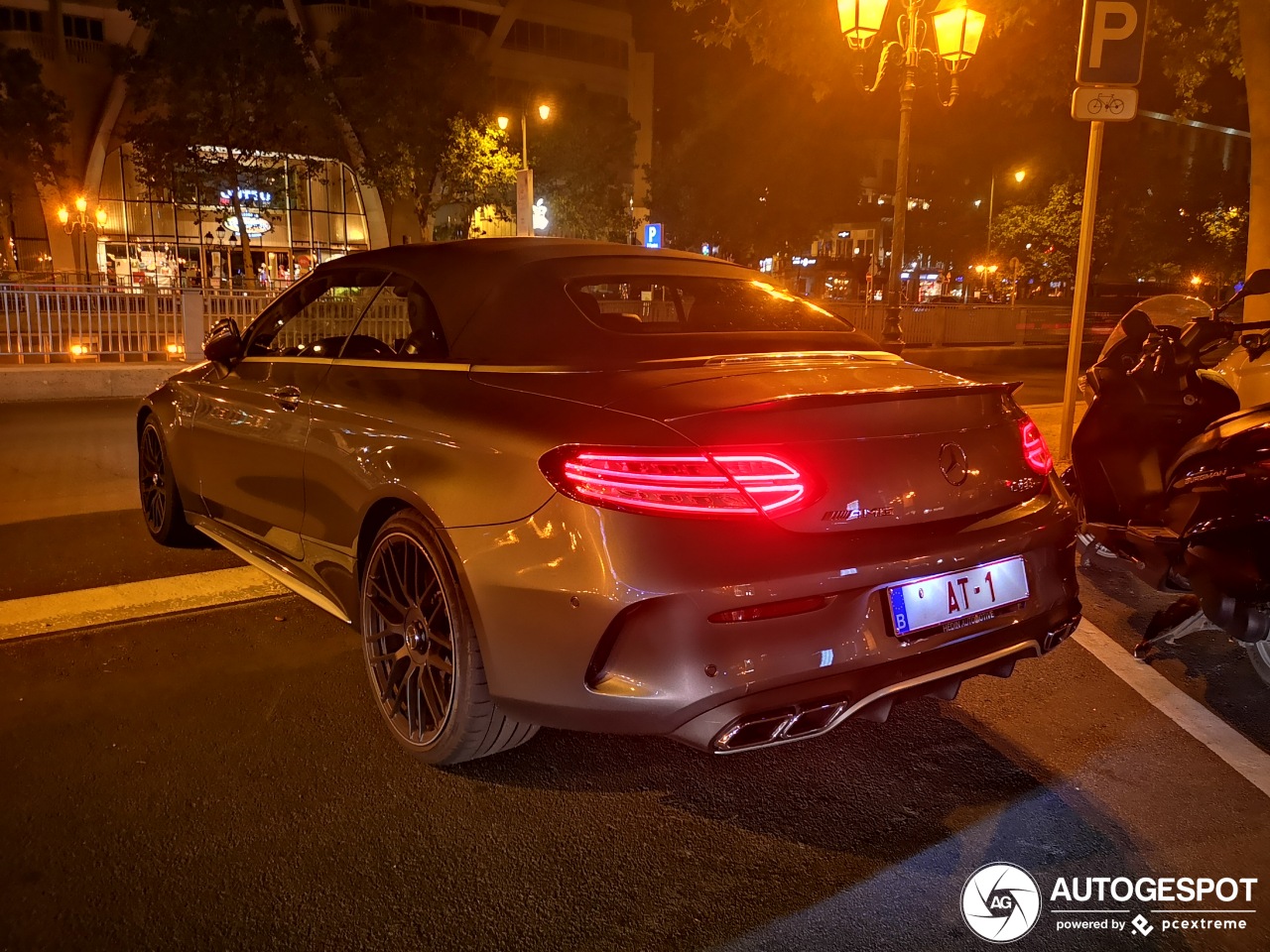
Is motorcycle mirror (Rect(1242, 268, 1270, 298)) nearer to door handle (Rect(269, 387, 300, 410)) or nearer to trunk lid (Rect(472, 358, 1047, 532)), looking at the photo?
trunk lid (Rect(472, 358, 1047, 532))

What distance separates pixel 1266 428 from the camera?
349cm

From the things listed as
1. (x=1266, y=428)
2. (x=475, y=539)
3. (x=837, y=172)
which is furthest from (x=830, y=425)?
(x=837, y=172)

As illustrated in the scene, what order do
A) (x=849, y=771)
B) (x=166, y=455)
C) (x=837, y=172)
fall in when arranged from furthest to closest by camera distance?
(x=837, y=172)
(x=166, y=455)
(x=849, y=771)

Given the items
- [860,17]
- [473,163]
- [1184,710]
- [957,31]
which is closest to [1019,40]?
[957,31]

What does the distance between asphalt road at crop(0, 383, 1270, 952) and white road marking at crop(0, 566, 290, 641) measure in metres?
0.41

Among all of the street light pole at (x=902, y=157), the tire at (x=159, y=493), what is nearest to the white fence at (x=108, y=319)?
the tire at (x=159, y=493)

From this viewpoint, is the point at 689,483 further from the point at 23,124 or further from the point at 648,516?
the point at 23,124

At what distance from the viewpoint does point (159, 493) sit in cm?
541

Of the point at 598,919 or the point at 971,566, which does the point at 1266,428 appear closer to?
the point at 971,566

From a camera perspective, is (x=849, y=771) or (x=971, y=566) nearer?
(x=971, y=566)

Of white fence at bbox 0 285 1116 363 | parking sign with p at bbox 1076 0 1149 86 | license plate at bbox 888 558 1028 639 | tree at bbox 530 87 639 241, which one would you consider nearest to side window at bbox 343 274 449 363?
license plate at bbox 888 558 1028 639

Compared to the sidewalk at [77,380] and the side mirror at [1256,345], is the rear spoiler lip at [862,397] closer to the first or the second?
the side mirror at [1256,345]

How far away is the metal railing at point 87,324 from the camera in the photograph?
39.6ft

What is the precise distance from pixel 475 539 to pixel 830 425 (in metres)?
1.00
